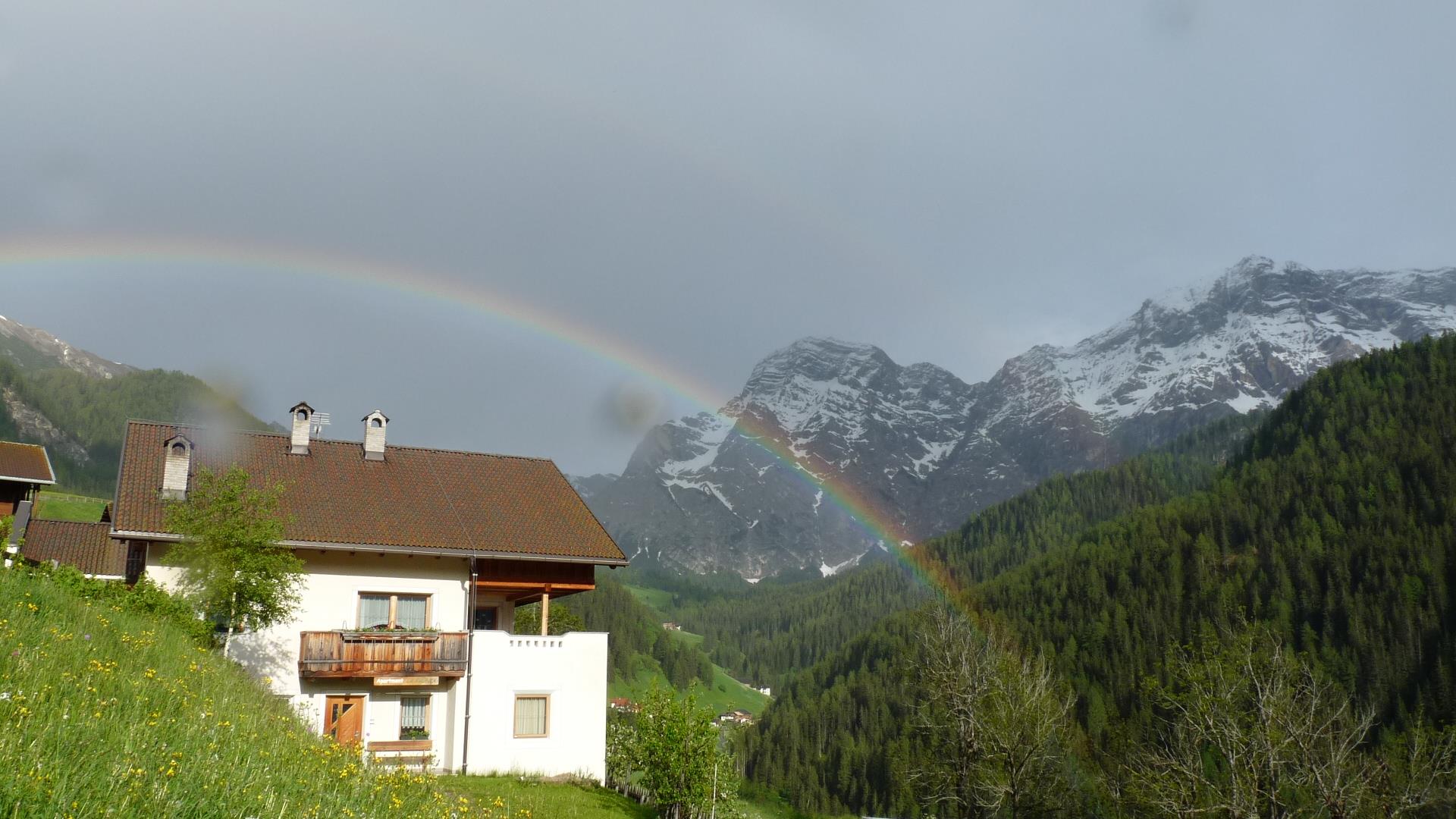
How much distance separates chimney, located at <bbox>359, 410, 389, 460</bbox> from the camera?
109ft

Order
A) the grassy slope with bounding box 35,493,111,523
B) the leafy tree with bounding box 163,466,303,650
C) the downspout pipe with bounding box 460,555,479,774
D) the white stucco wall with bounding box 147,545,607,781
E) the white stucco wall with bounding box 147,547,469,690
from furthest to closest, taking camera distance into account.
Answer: the grassy slope with bounding box 35,493,111,523 < the downspout pipe with bounding box 460,555,479,774 < the white stucco wall with bounding box 147,545,607,781 < the white stucco wall with bounding box 147,547,469,690 < the leafy tree with bounding box 163,466,303,650

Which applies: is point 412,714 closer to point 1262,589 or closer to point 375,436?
point 375,436

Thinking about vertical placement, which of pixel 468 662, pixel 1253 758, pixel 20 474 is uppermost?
pixel 20 474

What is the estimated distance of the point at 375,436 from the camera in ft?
109

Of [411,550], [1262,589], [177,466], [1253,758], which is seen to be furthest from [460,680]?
[1262,589]

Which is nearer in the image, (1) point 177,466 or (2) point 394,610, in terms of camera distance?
(2) point 394,610

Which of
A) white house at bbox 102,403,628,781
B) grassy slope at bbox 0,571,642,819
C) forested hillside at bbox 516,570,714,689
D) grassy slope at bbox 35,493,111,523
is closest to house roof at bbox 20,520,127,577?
white house at bbox 102,403,628,781

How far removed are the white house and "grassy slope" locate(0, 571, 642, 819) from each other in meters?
11.7

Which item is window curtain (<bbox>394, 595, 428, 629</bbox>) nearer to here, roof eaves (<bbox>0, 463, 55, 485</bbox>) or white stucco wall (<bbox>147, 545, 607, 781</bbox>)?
white stucco wall (<bbox>147, 545, 607, 781</bbox>)

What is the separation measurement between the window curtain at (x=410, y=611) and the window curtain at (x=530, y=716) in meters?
3.79

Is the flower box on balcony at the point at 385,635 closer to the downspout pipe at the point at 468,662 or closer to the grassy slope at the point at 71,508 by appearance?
the downspout pipe at the point at 468,662

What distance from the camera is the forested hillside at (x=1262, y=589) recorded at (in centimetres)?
11706

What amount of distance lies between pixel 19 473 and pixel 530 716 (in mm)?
39228

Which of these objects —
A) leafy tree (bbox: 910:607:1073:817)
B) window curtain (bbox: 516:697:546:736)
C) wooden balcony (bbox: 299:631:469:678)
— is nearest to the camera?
wooden balcony (bbox: 299:631:469:678)
